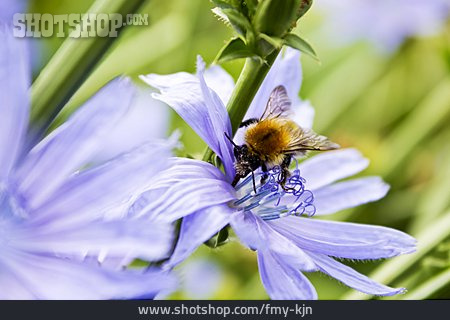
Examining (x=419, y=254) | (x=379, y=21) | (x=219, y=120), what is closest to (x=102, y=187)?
(x=219, y=120)

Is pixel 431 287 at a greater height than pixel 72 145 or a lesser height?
lesser

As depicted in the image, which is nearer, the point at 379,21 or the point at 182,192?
the point at 182,192

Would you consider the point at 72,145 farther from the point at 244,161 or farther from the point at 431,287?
the point at 431,287

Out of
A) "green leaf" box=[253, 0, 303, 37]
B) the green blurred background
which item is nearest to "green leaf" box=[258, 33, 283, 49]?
"green leaf" box=[253, 0, 303, 37]

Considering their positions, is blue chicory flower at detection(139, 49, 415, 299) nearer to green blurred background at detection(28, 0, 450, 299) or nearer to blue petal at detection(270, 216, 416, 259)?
blue petal at detection(270, 216, 416, 259)

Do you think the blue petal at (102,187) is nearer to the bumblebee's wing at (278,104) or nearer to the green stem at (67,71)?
the green stem at (67,71)
